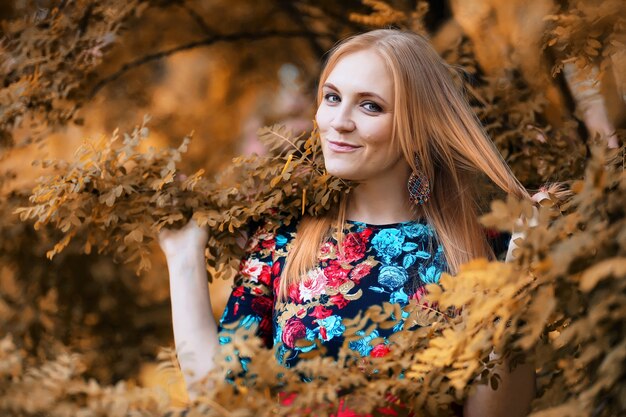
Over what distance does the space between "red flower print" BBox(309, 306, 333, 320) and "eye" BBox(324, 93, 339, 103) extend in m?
0.39

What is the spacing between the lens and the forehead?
155 cm

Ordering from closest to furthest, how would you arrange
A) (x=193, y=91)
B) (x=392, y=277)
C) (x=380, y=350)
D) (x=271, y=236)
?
(x=380, y=350) → (x=392, y=277) → (x=271, y=236) → (x=193, y=91)

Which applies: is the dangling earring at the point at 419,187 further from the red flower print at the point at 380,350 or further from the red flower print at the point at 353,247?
the red flower print at the point at 380,350

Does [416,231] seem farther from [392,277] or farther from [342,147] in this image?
[342,147]

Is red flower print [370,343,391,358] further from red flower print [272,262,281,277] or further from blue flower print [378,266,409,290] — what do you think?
red flower print [272,262,281,277]

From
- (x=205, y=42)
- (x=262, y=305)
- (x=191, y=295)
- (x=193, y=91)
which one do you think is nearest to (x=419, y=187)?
(x=262, y=305)

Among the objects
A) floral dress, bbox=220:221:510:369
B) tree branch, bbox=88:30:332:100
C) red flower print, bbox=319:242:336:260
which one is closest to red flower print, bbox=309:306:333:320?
floral dress, bbox=220:221:510:369

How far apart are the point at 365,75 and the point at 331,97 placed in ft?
0.29

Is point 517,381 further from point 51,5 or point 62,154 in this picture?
point 62,154

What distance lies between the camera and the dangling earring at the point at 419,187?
5.37ft

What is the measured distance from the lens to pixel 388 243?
162 cm

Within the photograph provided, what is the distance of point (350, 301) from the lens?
1557mm

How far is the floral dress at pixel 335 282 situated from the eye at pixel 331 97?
9.8 inches

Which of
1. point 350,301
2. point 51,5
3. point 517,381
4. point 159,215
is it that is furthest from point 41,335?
point 517,381
